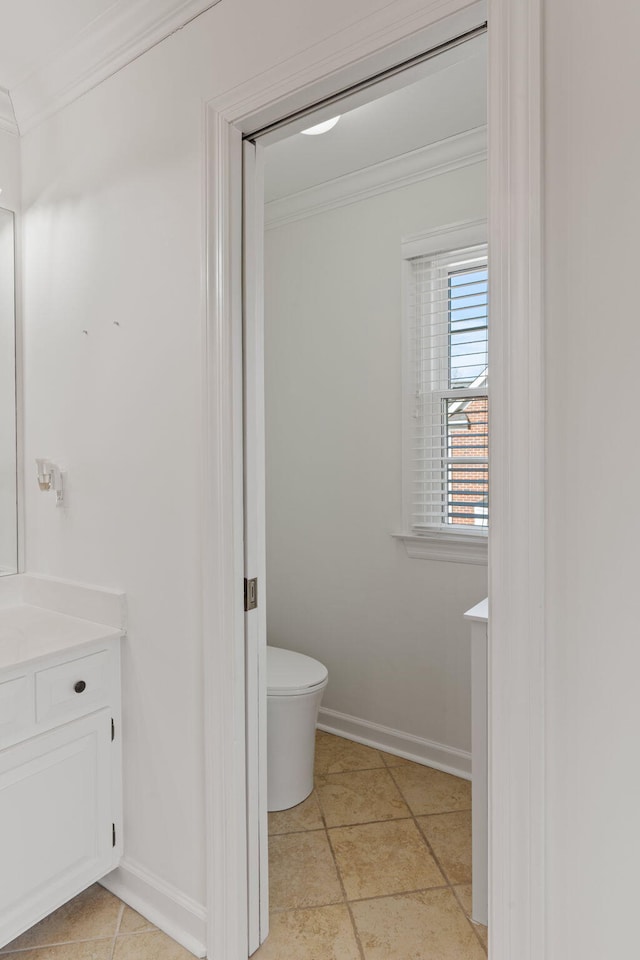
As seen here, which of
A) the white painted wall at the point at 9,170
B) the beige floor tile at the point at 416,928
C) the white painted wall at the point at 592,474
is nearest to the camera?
the white painted wall at the point at 592,474

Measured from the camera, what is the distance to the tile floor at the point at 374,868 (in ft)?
5.13

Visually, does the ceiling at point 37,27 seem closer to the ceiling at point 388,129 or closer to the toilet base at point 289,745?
the ceiling at point 388,129

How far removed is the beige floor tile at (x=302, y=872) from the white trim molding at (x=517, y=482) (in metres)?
0.86

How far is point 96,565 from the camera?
181 cm

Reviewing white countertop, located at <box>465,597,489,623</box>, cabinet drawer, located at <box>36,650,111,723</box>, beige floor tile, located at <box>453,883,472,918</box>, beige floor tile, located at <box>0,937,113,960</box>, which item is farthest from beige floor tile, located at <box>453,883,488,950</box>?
cabinet drawer, located at <box>36,650,111,723</box>

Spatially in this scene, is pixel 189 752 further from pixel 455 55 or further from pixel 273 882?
pixel 455 55

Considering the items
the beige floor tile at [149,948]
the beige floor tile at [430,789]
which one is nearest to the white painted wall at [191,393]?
the beige floor tile at [149,948]

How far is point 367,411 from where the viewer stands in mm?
2652

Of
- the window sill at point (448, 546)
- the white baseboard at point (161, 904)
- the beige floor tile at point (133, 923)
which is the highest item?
the window sill at point (448, 546)

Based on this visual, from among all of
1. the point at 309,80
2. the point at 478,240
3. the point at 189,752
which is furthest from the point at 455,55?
the point at 189,752

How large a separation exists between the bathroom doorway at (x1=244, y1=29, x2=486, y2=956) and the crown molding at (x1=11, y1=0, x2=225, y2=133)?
0.73m

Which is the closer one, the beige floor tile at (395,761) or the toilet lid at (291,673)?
the toilet lid at (291,673)

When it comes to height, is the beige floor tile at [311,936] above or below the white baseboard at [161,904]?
below

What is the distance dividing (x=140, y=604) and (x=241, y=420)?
64 cm
